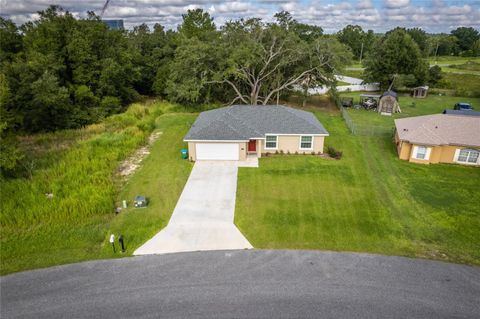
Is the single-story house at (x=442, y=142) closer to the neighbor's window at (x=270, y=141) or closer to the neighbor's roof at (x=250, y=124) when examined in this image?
the neighbor's roof at (x=250, y=124)

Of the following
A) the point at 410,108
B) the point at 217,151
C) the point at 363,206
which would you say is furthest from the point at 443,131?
the point at 410,108

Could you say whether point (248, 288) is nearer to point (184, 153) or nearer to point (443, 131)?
point (184, 153)

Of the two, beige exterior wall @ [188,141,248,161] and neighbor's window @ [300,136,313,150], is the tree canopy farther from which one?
beige exterior wall @ [188,141,248,161]

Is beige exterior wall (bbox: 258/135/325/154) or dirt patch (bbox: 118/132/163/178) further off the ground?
beige exterior wall (bbox: 258/135/325/154)

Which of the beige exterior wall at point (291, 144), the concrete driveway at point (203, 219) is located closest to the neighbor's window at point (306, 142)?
the beige exterior wall at point (291, 144)

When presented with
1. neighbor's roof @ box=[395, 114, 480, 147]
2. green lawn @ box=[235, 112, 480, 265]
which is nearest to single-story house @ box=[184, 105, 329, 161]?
green lawn @ box=[235, 112, 480, 265]

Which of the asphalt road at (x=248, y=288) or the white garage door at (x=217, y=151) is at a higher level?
the white garage door at (x=217, y=151)
